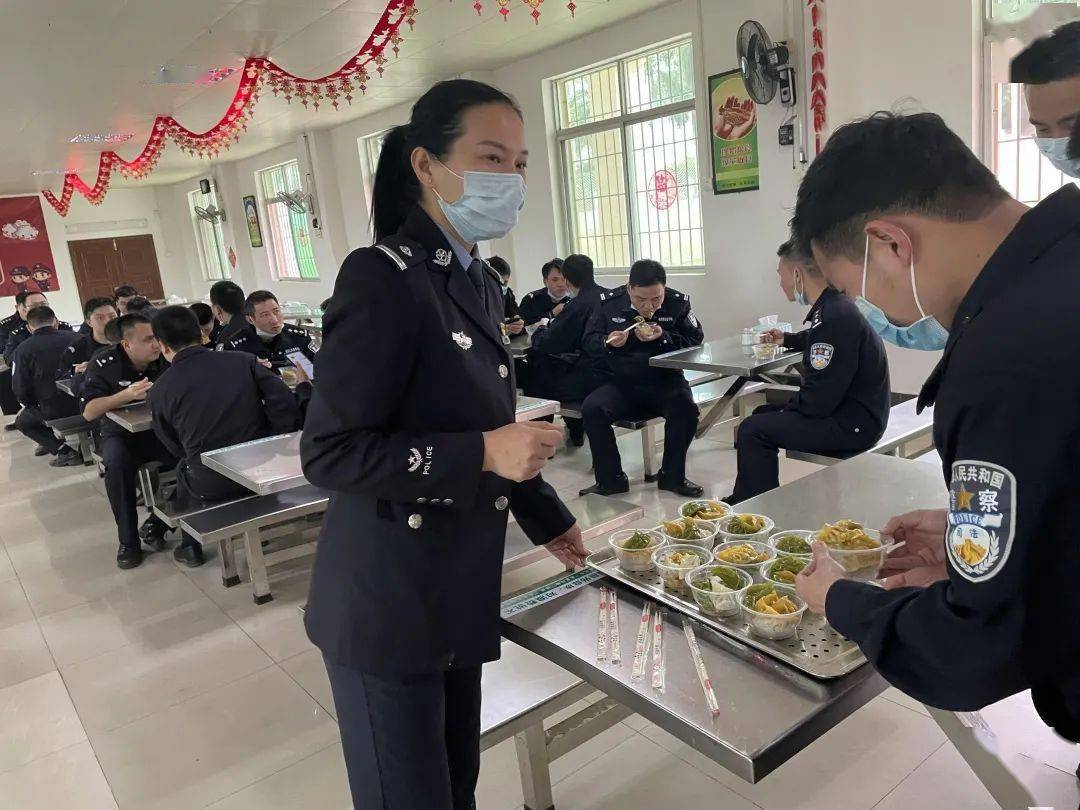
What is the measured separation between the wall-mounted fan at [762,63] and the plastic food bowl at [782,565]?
4.55m

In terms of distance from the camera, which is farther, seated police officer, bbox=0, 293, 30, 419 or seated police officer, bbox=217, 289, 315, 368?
seated police officer, bbox=0, 293, 30, 419

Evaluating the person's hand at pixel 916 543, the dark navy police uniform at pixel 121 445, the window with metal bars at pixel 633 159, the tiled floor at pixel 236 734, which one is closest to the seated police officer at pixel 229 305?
the dark navy police uniform at pixel 121 445

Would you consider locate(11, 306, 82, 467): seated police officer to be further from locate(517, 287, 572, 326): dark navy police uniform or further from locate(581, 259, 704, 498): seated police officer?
locate(581, 259, 704, 498): seated police officer

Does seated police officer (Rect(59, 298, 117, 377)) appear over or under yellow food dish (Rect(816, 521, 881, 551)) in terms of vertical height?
over

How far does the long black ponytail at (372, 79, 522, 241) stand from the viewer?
4.13 ft

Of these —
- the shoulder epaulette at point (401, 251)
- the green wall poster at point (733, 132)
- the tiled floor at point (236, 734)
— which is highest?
the green wall poster at point (733, 132)

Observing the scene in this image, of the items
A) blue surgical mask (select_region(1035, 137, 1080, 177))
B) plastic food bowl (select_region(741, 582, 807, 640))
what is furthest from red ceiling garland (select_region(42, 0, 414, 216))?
plastic food bowl (select_region(741, 582, 807, 640))

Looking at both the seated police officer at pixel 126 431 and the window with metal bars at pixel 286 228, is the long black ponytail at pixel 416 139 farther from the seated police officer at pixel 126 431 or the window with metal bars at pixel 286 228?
the window with metal bars at pixel 286 228

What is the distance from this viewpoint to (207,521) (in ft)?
10.5

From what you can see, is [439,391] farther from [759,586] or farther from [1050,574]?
[1050,574]

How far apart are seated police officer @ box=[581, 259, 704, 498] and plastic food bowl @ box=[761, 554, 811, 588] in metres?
2.76

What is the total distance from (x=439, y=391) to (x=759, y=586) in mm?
646

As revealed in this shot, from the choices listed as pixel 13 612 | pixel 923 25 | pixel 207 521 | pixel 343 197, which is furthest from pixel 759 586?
pixel 343 197

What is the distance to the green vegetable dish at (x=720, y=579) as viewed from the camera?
53.7 inches
